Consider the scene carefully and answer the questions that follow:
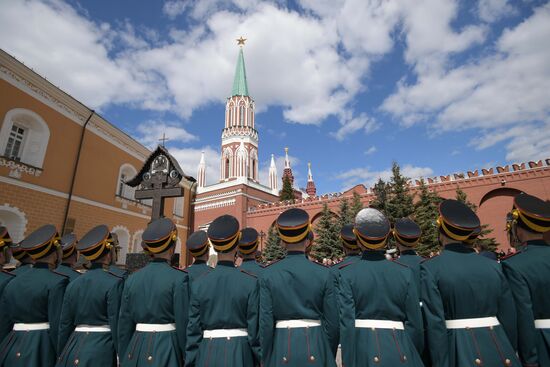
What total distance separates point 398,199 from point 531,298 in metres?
22.5

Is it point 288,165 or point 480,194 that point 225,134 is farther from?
point 480,194

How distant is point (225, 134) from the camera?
43.1 metres

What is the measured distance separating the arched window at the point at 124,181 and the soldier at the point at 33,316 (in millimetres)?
15992

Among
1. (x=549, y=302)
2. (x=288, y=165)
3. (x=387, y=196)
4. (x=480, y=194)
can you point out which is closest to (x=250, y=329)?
(x=549, y=302)

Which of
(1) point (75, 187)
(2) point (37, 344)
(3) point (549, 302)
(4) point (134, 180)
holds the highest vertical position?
(1) point (75, 187)

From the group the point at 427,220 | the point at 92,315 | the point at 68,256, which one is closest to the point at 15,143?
the point at 68,256

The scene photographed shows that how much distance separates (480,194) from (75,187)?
90.2 ft

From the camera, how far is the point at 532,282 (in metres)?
2.75

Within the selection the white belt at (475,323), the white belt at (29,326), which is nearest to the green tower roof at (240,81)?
the white belt at (29,326)

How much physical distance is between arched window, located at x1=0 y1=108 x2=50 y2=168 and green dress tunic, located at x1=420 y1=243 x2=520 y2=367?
51.3 feet

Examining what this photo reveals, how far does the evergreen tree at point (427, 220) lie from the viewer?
20.7m

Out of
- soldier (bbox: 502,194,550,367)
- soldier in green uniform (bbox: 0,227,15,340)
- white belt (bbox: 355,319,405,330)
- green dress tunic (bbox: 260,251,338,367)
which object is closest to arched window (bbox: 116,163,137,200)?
soldier in green uniform (bbox: 0,227,15,340)

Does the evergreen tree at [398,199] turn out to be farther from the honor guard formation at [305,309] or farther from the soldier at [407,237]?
the honor guard formation at [305,309]

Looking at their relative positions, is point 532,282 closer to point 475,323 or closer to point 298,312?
point 475,323
